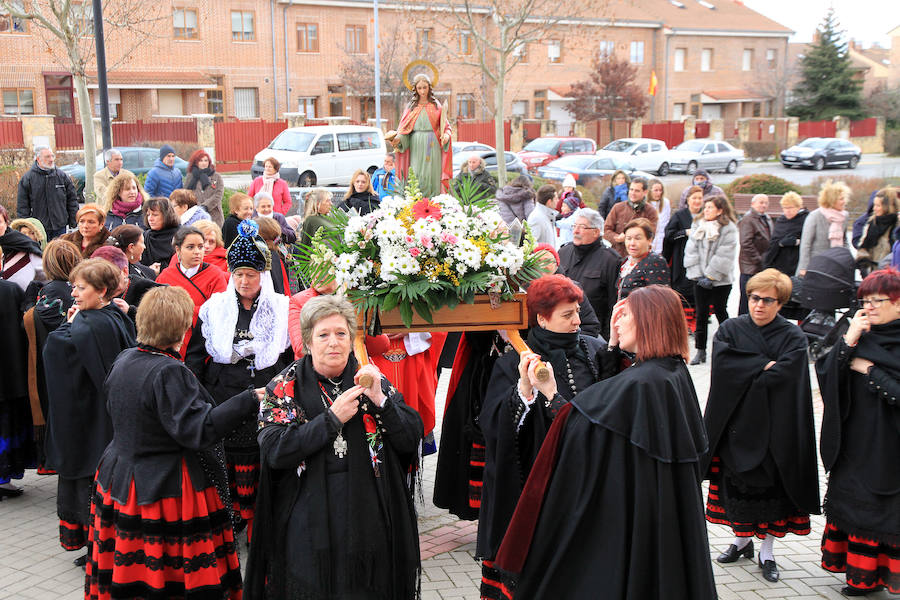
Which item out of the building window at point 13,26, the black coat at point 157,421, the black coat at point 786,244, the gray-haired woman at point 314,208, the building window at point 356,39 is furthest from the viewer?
the building window at point 356,39

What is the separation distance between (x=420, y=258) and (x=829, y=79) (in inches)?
2225

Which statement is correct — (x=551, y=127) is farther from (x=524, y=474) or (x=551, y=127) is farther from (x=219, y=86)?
(x=524, y=474)

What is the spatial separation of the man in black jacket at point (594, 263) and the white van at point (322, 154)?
1807 cm

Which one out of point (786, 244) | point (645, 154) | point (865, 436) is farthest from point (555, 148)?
point (865, 436)

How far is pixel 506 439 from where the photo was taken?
445cm

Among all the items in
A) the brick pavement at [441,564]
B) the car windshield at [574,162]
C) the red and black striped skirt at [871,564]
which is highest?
the car windshield at [574,162]

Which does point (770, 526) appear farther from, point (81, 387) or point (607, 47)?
point (607, 47)

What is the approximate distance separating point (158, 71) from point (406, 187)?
38100 millimetres

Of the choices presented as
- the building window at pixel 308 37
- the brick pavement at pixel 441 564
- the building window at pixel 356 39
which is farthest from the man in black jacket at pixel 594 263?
the building window at pixel 356 39

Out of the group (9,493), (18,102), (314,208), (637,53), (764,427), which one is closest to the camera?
(764,427)

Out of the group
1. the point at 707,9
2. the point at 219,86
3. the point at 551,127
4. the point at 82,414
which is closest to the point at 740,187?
the point at 82,414

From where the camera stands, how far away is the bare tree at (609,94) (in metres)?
47.8

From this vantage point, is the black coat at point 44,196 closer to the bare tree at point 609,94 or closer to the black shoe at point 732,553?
the black shoe at point 732,553

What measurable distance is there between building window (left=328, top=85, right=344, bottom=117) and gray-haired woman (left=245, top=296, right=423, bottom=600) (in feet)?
137
